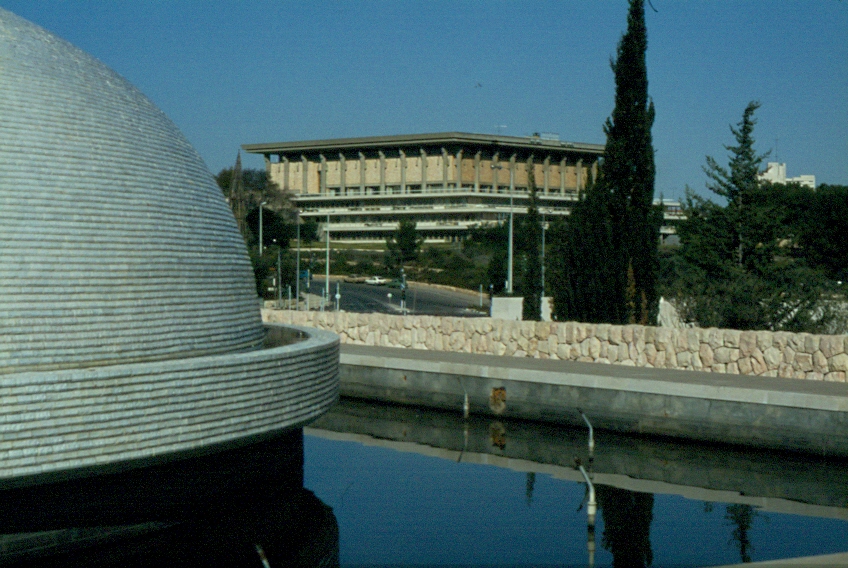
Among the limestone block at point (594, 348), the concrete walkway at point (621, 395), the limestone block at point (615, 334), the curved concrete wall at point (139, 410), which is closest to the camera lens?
→ the curved concrete wall at point (139, 410)

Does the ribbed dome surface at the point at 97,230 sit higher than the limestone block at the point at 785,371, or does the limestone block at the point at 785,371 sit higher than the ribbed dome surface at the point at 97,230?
the ribbed dome surface at the point at 97,230

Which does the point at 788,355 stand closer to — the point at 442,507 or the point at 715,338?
the point at 715,338

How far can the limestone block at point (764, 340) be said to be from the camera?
66.5 feet

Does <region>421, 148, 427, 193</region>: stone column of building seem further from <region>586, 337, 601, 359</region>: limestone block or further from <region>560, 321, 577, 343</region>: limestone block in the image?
<region>586, 337, 601, 359</region>: limestone block

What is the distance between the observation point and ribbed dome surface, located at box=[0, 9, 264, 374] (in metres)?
11.2

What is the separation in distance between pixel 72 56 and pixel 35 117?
214cm

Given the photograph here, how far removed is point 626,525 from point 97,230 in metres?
8.09

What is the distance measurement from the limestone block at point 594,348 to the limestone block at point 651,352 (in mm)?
1318

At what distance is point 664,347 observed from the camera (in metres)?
22.0

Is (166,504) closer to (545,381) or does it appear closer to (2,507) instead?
(2,507)

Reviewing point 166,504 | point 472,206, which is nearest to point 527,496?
point 166,504

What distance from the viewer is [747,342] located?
20.6m

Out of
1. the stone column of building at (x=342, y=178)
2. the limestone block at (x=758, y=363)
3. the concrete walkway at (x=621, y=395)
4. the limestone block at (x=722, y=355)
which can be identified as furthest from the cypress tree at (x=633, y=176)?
the stone column of building at (x=342, y=178)

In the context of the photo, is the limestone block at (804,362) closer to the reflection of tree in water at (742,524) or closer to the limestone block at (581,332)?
the limestone block at (581,332)
